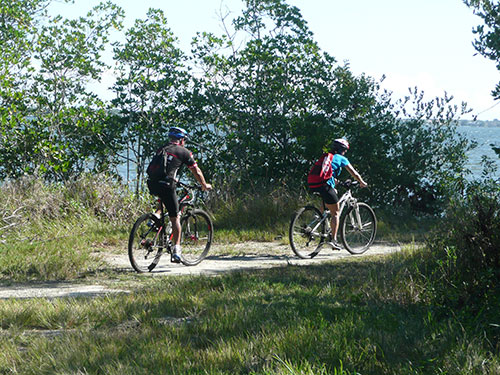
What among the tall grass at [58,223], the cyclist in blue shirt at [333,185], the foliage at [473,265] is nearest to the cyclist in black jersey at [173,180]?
the tall grass at [58,223]

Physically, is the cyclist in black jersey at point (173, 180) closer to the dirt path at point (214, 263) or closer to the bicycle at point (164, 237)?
the bicycle at point (164, 237)

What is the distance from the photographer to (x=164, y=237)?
884 centimetres

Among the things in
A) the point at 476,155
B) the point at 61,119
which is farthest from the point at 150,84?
the point at 476,155

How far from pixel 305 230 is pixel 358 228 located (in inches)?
47.0

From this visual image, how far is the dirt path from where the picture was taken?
7.11m

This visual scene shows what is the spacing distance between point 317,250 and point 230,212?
305 centimetres

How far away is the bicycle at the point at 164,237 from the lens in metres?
8.59

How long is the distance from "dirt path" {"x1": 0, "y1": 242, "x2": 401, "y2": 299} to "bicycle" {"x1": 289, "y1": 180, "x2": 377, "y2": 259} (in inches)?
7.0

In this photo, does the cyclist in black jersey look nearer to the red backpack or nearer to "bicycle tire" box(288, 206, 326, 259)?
"bicycle tire" box(288, 206, 326, 259)

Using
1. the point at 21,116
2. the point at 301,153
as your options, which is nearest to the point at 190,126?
the point at 301,153

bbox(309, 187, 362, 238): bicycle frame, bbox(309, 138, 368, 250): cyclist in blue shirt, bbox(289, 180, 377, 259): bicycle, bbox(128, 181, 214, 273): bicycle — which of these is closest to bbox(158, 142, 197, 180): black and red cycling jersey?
bbox(128, 181, 214, 273): bicycle

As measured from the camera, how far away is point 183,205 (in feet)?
30.0

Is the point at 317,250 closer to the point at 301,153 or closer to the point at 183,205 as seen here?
the point at 183,205

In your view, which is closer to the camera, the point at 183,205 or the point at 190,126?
the point at 183,205
